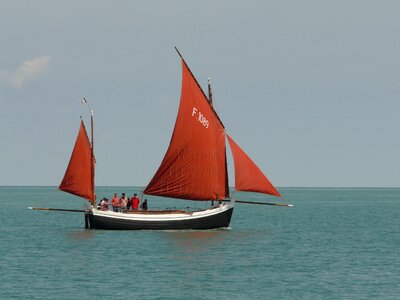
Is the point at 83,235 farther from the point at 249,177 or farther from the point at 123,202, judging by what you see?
the point at 249,177

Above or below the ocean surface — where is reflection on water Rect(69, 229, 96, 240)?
above

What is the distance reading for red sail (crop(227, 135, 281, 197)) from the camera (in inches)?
2484

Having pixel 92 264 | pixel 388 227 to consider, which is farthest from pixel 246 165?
pixel 388 227

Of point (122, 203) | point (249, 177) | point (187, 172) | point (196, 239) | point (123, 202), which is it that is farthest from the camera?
point (122, 203)

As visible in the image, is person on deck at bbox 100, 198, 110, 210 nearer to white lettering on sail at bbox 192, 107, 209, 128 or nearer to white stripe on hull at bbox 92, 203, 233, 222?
white stripe on hull at bbox 92, 203, 233, 222

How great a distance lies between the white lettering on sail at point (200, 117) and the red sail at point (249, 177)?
3527mm

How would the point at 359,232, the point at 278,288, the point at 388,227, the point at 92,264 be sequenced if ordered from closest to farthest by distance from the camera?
the point at 278,288 < the point at 92,264 < the point at 359,232 < the point at 388,227

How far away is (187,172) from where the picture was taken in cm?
6581

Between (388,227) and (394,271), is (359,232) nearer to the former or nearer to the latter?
(388,227)

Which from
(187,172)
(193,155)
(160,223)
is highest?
(193,155)

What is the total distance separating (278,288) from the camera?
42.1 m

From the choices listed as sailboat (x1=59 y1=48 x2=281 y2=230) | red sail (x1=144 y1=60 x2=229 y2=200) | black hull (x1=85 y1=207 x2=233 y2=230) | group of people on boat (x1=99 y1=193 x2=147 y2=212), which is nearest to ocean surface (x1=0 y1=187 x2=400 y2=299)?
black hull (x1=85 y1=207 x2=233 y2=230)

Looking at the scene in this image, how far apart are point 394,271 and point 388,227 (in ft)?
135

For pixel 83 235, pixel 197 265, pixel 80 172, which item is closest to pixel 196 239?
pixel 83 235
